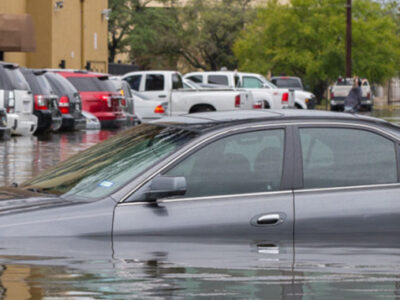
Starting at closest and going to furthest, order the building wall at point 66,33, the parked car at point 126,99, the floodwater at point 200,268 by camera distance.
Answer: the floodwater at point 200,268 → the parked car at point 126,99 → the building wall at point 66,33

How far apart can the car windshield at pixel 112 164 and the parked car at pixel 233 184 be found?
13 millimetres

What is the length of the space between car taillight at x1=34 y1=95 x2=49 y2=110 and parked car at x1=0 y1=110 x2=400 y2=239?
60.6 ft

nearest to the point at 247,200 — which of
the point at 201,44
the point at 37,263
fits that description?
the point at 37,263

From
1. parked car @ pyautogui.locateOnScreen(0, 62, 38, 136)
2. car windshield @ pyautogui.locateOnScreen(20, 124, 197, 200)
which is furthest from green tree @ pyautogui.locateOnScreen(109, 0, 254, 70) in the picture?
car windshield @ pyautogui.locateOnScreen(20, 124, 197, 200)

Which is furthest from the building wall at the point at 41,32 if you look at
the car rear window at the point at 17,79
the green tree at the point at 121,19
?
the green tree at the point at 121,19

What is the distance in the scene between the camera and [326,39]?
6681cm

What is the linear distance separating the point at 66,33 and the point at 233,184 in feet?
141

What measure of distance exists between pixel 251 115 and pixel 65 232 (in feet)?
5.03

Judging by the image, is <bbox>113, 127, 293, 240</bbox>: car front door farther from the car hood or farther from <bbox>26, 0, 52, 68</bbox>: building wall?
<bbox>26, 0, 52, 68</bbox>: building wall

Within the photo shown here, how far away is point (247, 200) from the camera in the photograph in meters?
6.60

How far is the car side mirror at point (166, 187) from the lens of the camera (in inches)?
249

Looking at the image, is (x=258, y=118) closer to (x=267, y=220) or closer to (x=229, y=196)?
(x=229, y=196)

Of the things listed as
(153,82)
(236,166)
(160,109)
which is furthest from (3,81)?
(236,166)

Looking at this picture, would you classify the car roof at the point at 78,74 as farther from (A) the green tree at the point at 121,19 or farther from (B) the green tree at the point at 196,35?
(B) the green tree at the point at 196,35
